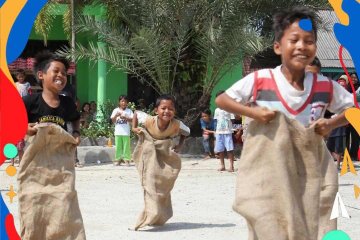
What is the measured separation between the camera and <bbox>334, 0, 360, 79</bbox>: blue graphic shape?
23.5 feet

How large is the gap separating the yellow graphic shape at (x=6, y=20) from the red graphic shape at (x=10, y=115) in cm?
7

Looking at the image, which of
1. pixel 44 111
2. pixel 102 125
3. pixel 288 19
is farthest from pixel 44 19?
pixel 288 19

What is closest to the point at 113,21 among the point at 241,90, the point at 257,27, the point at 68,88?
the point at 257,27

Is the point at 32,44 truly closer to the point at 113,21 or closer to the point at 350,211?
the point at 113,21

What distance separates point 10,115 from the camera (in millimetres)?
6250

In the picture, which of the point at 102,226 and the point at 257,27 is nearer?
the point at 102,226

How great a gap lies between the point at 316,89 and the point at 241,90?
442 mm

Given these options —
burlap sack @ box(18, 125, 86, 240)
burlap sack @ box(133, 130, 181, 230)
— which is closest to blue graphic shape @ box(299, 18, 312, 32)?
burlap sack @ box(18, 125, 86, 240)

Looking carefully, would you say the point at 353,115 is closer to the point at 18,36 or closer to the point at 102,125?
the point at 18,36

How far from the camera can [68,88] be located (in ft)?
38.5

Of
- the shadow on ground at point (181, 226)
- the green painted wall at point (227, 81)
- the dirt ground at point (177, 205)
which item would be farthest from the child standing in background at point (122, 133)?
the shadow on ground at point (181, 226)

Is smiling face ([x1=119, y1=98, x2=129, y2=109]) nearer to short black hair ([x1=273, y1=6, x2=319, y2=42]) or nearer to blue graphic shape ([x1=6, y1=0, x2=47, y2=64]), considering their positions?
blue graphic shape ([x1=6, y1=0, x2=47, y2=64])

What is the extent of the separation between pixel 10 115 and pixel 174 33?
1118cm

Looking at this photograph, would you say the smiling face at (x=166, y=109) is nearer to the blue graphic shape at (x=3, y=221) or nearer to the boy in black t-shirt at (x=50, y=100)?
the boy in black t-shirt at (x=50, y=100)
